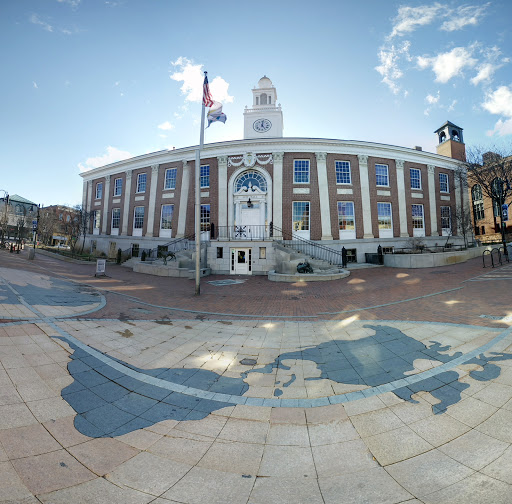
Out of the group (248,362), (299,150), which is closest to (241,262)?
(299,150)

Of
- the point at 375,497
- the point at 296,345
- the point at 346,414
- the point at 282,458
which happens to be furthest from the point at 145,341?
the point at 375,497

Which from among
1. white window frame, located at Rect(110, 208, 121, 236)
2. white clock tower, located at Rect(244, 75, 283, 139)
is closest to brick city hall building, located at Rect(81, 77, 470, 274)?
white window frame, located at Rect(110, 208, 121, 236)

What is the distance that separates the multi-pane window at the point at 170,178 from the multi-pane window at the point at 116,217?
8.06m

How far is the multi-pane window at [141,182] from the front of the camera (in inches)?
1103

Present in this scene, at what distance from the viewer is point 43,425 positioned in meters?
2.77

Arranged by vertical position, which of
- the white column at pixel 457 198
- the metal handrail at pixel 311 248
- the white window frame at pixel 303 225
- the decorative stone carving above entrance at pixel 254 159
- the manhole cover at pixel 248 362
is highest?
the decorative stone carving above entrance at pixel 254 159

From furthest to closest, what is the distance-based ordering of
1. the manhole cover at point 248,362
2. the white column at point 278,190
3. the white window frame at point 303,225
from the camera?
the white window frame at point 303,225 < the white column at point 278,190 < the manhole cover at point 248,362

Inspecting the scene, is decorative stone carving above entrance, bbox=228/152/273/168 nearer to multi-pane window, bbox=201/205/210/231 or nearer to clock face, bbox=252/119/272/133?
multi-pane window, bbox=201/205/210/231

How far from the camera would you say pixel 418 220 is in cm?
2591

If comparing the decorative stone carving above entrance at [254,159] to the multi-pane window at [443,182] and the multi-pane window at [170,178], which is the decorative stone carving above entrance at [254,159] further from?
the multi-pane window at [443,182]

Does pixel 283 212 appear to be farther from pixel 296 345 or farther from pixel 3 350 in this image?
pixel 3 350

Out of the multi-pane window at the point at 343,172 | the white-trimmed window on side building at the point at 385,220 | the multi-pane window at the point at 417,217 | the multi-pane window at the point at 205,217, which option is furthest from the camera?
the multi-pane window at the point at 417,217

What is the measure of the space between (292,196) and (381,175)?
10483 millimetres

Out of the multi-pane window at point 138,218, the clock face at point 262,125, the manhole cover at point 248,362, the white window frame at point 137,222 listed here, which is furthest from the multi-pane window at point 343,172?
the manhole cover at point 248,362
